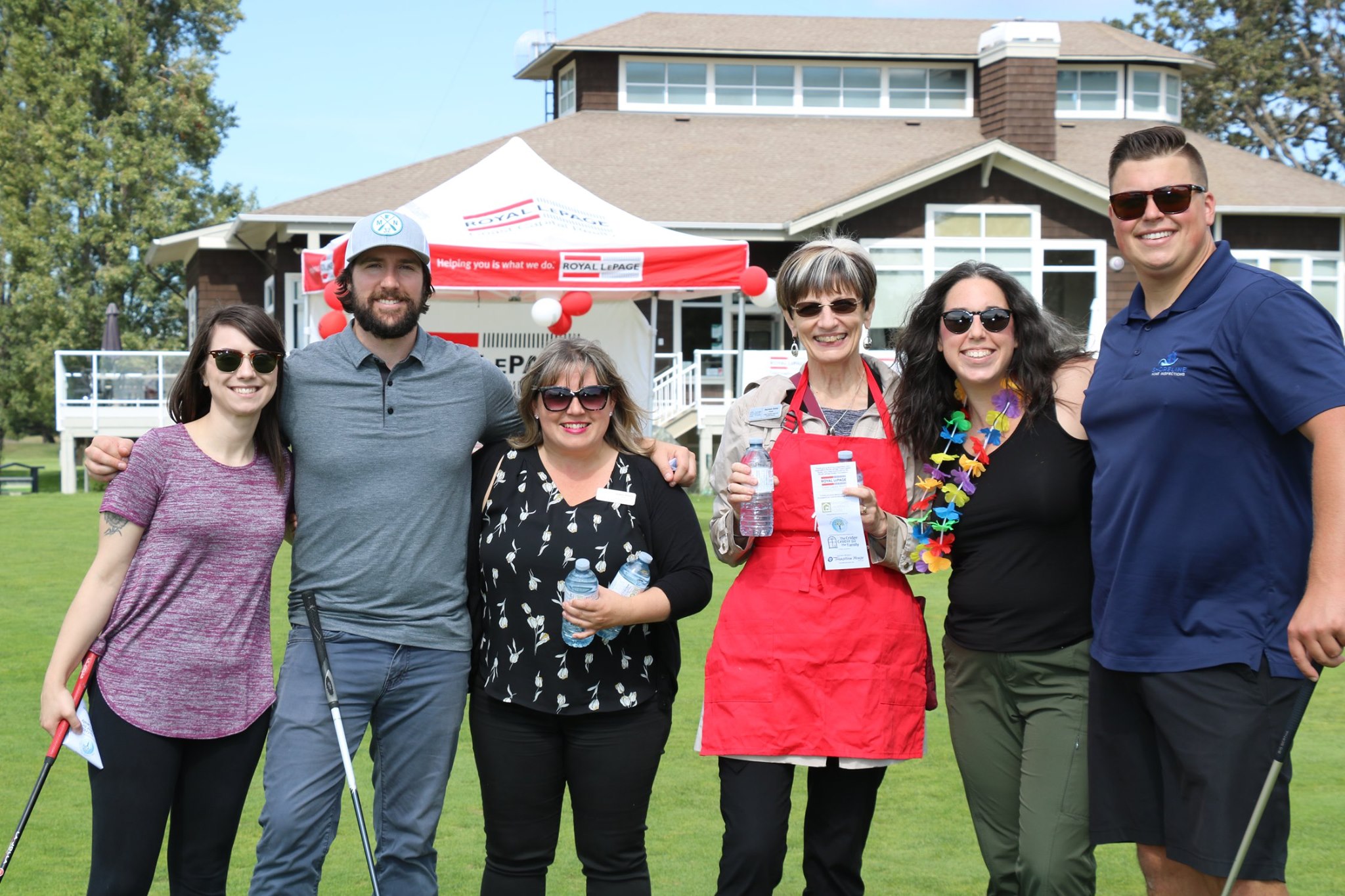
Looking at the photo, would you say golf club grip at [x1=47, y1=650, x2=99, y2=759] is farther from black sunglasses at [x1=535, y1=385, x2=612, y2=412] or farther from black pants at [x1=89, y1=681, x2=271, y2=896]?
black sunglasses at [x1=535, y1=385, x2=612, y2=412]

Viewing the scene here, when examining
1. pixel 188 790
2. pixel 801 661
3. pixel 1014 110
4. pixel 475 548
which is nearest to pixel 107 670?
pixel 188 790

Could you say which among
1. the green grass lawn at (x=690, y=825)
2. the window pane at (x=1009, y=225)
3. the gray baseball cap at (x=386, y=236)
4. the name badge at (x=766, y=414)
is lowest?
the green grass lawn at (x=690, y=825)

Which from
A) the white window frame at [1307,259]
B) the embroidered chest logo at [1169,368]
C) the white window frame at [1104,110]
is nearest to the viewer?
the embroidered chest logo at [1169,368]

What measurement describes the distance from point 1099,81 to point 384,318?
28.6 meters

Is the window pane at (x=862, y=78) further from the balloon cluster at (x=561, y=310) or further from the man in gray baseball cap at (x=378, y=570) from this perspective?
the man in gray baseball cap at (x=378, y=570)

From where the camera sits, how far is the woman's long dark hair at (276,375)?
3855mm

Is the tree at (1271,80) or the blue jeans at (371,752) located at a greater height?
the tree at (1271,80)

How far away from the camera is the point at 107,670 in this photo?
3654 millimetres

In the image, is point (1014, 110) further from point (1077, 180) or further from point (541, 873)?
point (541, 873)

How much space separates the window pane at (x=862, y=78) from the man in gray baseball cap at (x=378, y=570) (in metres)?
26.4

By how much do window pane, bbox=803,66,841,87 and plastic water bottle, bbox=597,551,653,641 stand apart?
2645 centimetres

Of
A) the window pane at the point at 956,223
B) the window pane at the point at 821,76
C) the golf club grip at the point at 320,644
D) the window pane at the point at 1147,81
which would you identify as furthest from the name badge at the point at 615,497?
the window pane at the point at 1147,81

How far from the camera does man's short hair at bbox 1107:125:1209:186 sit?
11.6 ft

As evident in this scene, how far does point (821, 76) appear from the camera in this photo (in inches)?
1142
